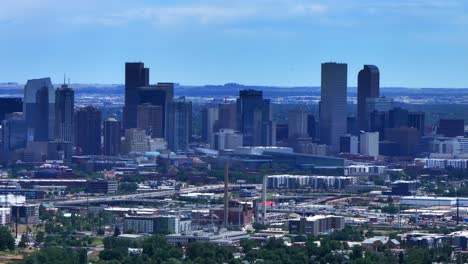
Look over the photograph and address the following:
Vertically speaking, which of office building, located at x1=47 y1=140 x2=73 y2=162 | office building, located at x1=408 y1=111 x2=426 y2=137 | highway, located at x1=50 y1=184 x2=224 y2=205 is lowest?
highway, located at x1=50 y1=184 x2=224 y2=205

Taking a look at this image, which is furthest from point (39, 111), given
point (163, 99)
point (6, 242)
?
point (6, 242)

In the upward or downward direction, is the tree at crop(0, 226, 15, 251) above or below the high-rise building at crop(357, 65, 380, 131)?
below

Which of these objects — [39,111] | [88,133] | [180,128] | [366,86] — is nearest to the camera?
[88,133]

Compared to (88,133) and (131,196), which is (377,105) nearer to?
(88,133)

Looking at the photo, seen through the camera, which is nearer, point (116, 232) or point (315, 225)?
point (116, 232)

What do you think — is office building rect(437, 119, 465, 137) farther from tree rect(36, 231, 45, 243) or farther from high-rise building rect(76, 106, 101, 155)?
tree rect(36, 231, 45, 243)

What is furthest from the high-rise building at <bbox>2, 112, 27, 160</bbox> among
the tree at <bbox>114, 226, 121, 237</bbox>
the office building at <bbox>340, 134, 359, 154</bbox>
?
the tree at <bbox>114, 226, 121, 237</bbox>

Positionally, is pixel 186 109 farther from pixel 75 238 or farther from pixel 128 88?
pixel 75 238
